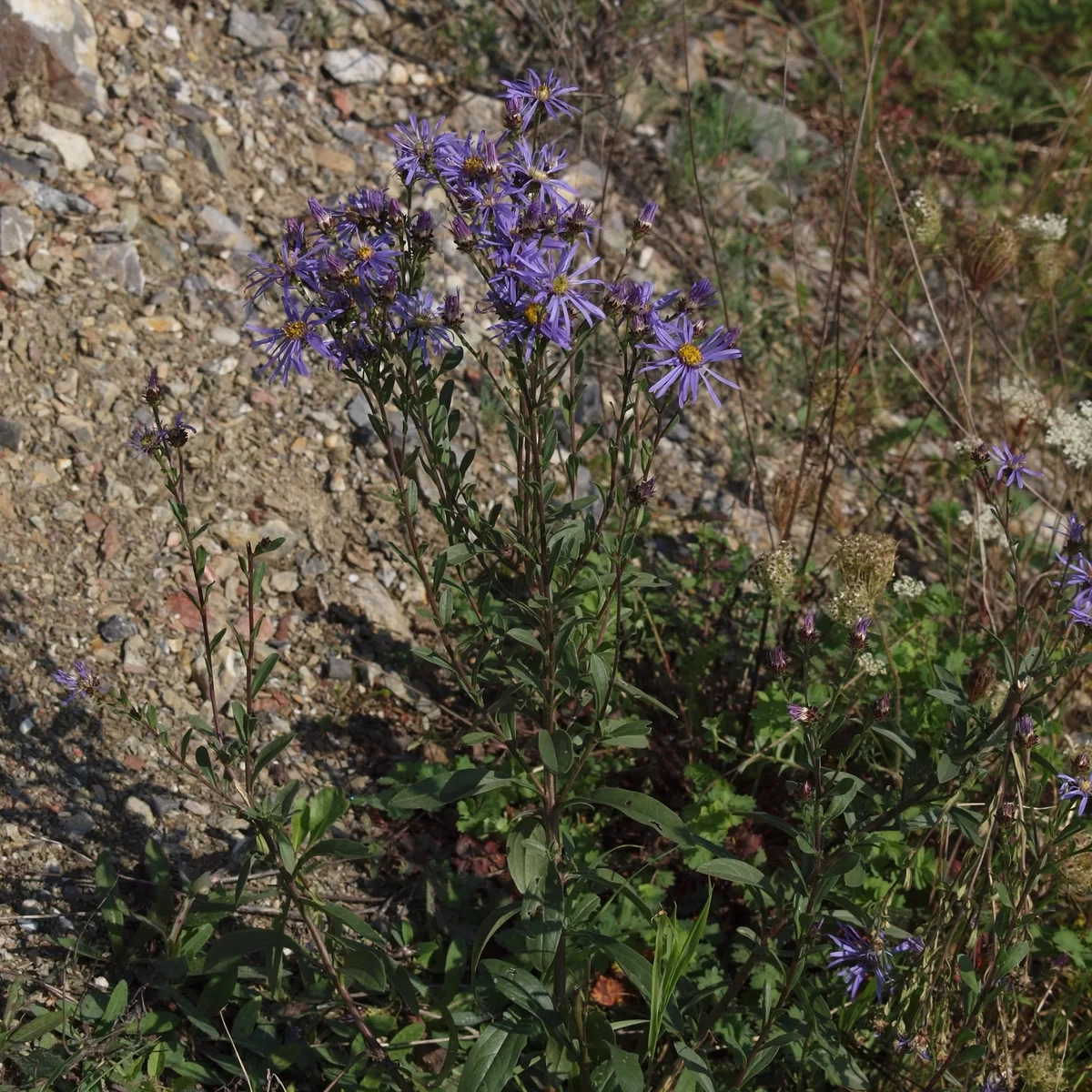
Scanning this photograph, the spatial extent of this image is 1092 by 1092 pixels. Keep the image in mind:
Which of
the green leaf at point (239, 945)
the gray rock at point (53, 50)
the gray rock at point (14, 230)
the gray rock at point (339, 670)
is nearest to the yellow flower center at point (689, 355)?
the green leaf at point (239, 945)

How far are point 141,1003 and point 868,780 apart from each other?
2014 millimetres

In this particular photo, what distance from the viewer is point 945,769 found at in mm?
2189

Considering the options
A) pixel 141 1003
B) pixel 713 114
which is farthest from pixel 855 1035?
pixel 713 114

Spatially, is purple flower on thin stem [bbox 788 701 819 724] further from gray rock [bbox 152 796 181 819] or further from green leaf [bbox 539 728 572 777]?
gray rock [bbox 152 796 181 819]

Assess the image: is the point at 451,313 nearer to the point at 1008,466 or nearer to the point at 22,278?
the point at 1008,466

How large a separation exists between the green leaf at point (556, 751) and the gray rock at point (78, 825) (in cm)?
125

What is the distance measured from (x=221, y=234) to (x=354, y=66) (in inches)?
50.1

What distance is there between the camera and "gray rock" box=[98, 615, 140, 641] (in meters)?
3.16

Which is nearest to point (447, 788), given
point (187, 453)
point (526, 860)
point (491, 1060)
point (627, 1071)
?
point (526, 860)

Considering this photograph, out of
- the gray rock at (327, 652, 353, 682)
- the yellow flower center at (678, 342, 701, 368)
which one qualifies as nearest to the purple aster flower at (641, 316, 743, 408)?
the yellow flower center at (678, 342, 701, 368)

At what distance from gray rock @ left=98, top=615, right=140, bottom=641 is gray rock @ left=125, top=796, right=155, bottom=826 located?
0.48 m

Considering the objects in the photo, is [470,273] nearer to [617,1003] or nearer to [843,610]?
[843,610]

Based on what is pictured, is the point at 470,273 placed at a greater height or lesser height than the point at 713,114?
lesser

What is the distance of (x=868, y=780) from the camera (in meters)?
3.32
